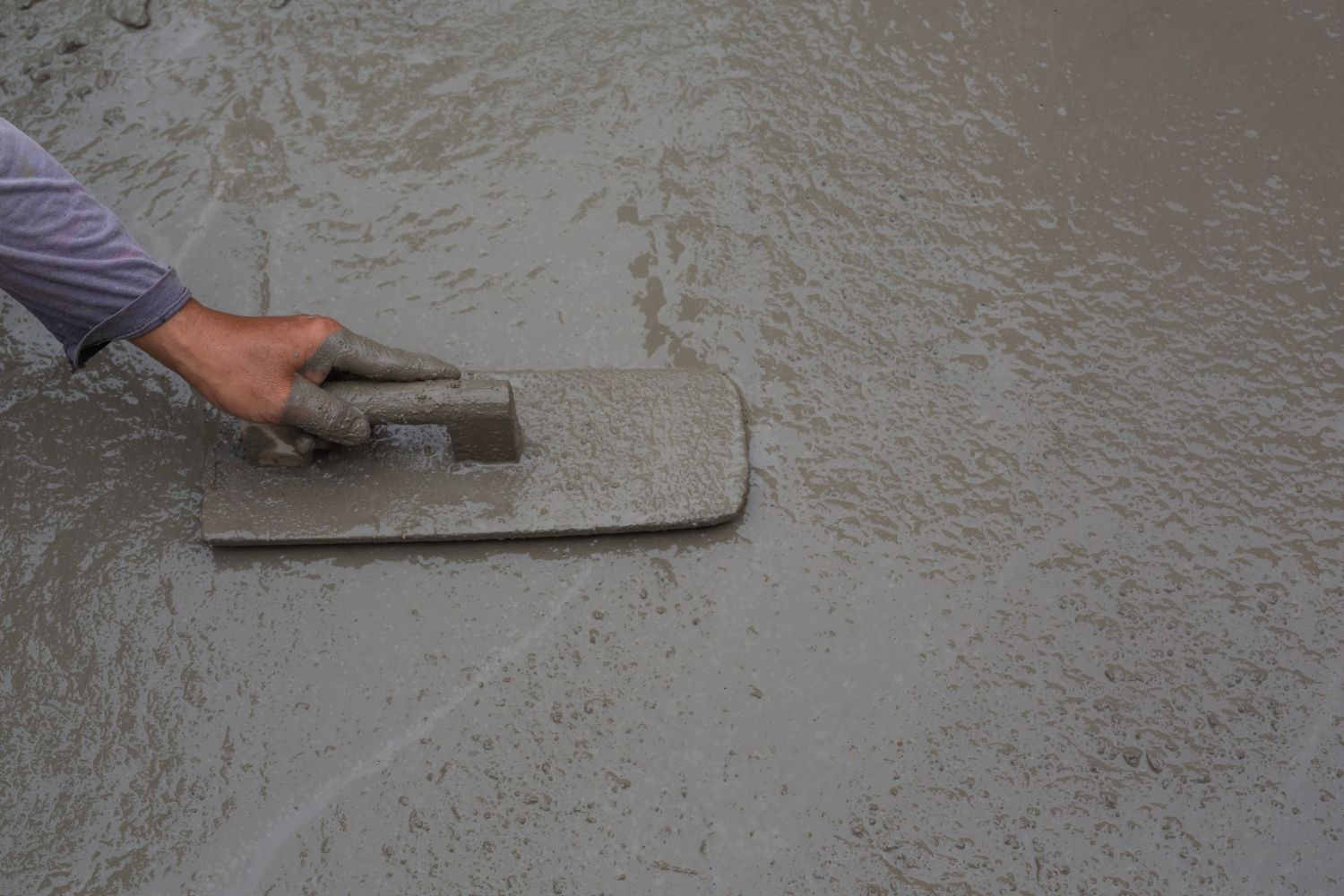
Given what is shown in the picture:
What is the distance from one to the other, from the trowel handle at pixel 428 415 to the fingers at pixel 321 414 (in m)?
0.02

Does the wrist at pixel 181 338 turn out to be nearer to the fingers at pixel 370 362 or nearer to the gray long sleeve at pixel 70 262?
the gray long sleeve at pixel 70 262

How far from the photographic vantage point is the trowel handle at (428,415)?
1567 mm

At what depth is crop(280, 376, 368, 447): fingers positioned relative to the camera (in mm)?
1539

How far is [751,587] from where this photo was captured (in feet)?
5.41

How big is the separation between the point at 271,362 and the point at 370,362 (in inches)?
5.6

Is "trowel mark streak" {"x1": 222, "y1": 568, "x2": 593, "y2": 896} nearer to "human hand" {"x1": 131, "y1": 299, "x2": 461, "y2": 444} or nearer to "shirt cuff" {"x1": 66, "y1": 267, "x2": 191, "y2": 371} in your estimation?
"human hand" {"x1": 131, "y1": 299, "x2": 461, "y2": 444}

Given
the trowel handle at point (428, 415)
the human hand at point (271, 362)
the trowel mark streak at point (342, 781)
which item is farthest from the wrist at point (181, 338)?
the trowel mark streak at point (342, 781)

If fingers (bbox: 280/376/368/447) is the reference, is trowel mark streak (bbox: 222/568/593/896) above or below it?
below

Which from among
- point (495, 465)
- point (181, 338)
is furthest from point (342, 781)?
point (181, 338)

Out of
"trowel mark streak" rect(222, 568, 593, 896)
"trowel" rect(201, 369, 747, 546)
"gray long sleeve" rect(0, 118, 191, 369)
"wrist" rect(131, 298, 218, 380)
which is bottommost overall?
"trowel mark streak" rect(222, 568, 593, 896)

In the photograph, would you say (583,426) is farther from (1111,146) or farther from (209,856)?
(1111,146)

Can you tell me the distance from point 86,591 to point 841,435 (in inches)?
49.0

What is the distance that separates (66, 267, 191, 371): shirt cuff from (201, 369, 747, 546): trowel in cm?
21

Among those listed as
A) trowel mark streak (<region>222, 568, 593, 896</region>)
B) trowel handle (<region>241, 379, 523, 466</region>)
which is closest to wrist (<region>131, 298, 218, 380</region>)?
trowel handle (<region>241, 379, 523, 466</region>)
